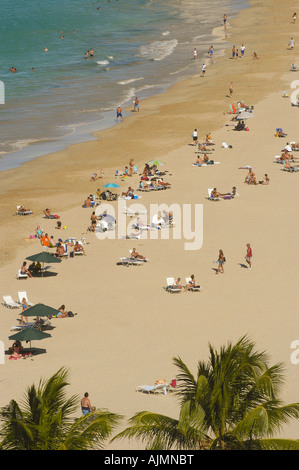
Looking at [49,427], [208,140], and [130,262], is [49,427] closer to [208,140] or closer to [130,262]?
[130,262]

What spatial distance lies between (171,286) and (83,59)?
47.3m

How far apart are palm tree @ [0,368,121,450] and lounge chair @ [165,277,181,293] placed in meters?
12.6

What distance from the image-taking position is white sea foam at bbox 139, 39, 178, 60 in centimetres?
6598

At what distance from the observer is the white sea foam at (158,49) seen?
216ft

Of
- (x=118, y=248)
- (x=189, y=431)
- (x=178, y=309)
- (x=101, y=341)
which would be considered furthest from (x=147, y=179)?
(x=189, y=431)

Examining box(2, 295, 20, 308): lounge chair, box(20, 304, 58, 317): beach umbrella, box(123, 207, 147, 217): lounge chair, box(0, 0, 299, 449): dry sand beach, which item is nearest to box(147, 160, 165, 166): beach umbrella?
box(0, 0, 299, 449): dry sand beach

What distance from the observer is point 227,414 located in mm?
10094

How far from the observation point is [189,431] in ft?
31.7

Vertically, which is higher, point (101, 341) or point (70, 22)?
point (70, 22)

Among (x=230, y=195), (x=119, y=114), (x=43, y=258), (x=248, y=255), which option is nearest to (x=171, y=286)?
(x=248, y=255)

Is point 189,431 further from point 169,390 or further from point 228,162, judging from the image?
point 228,162

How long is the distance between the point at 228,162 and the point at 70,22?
58.5 m
